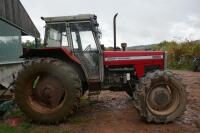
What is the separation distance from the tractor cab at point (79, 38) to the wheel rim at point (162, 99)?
4.05ft

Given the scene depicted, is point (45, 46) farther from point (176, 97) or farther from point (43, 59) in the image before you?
point (176, 97)

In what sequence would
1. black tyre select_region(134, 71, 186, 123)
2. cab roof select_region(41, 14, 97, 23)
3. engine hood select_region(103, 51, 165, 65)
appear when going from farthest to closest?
1. engine hood select_region(103, 51, 165, 65)
2. cab roof select_region(41, 14, 97, 23)
3. black tyre select_region(134, 71, 186, 123)

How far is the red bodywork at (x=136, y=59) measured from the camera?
308 inches

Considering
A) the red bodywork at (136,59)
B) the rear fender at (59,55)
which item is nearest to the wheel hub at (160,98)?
the red bodywork at (136,59)

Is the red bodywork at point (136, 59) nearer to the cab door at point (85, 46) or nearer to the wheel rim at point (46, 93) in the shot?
the cab door at point (85, 46)

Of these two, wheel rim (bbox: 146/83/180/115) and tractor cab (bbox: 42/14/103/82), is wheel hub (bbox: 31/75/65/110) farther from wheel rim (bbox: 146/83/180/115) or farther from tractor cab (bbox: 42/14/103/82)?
wheel rim (bbox: 146/83/180/115)

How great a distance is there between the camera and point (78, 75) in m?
7.37

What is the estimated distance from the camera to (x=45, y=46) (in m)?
7.57

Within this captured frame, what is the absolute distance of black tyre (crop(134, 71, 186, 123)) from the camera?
691 centimetres

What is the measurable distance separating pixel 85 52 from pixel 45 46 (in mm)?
903

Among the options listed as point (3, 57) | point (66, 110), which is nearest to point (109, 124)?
point (66, 110)

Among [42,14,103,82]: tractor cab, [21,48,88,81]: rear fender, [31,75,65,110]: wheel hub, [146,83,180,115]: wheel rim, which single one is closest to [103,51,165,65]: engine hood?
[42,14,103,82]: tractor cab

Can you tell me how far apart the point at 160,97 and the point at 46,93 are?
2400 mm

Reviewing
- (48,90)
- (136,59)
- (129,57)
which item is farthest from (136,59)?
(48,90)
